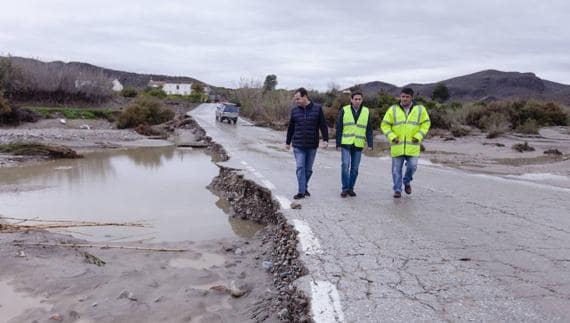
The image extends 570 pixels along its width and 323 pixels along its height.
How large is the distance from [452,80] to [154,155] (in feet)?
321

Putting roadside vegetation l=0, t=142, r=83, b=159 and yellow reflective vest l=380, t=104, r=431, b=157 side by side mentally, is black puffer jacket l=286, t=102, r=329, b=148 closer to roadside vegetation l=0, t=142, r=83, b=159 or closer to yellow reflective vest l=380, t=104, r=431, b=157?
yellow reflective vest l=380, t=104, r=431, b=157

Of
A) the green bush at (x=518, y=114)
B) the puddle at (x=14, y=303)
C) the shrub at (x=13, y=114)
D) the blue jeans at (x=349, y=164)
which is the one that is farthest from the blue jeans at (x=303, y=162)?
the shrub at (x=13, y=114)

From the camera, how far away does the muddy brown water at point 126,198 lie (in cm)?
806

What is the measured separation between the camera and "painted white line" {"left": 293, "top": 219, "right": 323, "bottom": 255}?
523 centimetres

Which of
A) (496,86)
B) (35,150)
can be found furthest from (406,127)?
(496,86)

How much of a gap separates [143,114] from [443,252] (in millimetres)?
35507

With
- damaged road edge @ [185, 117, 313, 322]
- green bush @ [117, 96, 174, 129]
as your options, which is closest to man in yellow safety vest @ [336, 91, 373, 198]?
damaged road edge @ [185, 117, 313, 322]

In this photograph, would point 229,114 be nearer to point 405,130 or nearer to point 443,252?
point 405,130

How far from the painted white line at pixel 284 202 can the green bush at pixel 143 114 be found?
3046 cm

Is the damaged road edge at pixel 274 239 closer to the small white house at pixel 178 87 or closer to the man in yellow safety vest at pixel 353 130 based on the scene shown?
the man in yellow safety vest at pixel 353 130

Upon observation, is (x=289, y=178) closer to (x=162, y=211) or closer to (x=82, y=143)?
(x=162, y=211)

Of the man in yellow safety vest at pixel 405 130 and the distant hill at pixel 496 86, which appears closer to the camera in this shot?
the man in yellow safety vest at pixel 405 130

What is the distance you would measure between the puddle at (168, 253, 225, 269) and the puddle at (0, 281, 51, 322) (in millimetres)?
1625

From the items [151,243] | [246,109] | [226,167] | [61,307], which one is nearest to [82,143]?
[226,167]
